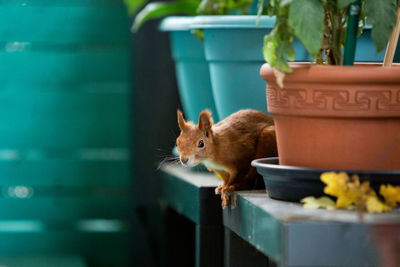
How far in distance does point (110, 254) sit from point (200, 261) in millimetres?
806

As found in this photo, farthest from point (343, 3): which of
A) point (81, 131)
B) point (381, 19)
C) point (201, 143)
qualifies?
point (81, 131)

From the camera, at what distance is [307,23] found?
1337mm

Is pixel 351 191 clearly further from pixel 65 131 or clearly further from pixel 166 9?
pixel 65 131

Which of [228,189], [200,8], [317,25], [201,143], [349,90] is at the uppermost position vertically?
[200,8]

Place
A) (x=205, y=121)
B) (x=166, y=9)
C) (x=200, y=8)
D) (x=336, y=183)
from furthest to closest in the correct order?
(x=166, y=9), (x=200, y=8), (x=205, y=121), (x=336, y=183)

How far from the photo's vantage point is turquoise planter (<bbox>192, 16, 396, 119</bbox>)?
6.21ft

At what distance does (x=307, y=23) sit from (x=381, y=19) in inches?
5.7

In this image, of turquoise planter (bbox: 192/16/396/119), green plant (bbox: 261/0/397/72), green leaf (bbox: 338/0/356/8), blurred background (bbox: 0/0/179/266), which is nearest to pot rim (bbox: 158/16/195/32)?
turquoise planter (bbox: 192/16/396/119)

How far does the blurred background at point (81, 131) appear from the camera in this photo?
261 centimetres

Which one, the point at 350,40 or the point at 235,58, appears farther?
the point at 235,58

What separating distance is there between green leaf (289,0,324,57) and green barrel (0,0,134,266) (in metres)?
1.37

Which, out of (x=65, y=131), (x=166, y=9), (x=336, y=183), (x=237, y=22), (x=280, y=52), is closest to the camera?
(x=336, y=183)

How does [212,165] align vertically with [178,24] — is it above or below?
below

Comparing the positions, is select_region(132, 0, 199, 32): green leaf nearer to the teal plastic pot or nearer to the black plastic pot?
the teal plastic pot
